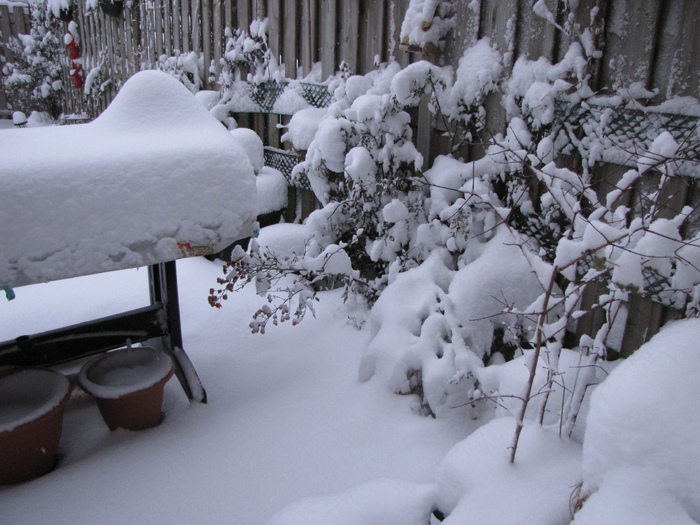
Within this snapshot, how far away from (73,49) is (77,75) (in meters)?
0.41

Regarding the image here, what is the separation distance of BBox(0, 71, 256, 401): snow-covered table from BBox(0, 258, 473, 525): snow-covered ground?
0.31m

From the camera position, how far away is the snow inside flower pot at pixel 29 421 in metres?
2.13

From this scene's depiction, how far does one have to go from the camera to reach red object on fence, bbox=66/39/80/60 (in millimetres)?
8477

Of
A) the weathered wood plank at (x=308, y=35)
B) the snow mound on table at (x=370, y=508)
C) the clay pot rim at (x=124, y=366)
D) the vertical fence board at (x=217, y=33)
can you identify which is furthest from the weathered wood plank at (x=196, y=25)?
the snow mound on table at (x=370, y=508)

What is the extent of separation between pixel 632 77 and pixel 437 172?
1.09 m

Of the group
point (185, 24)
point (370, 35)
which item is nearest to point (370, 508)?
point (370, 35)

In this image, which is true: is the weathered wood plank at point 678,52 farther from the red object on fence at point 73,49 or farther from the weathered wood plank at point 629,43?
the red object on fence at point 73,49

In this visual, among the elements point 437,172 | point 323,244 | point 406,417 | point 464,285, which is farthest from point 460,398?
point 323,244

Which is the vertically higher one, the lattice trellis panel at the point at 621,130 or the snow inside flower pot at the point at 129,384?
the lattice trellis panel at the point at 621,130

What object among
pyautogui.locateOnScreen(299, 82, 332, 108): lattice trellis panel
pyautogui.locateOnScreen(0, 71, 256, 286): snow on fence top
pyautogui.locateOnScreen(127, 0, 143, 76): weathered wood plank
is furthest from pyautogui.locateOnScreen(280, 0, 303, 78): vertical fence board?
pyautogui.locateOnScreen(127, 0, 143, 76): weathered wood plank

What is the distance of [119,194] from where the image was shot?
1.98m

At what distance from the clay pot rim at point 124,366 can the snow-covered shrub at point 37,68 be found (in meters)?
8.88

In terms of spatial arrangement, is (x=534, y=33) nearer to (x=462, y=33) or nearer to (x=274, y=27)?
(x=462, y=33)

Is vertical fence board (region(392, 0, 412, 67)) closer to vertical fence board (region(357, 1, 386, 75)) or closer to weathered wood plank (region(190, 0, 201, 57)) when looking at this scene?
vertical fence board (region(357, 1, 386, 75))
